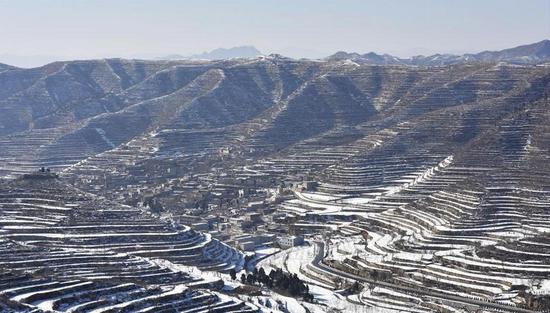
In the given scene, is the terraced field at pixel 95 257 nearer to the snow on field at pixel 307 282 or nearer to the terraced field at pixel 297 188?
the terraced field at pixel 297 188

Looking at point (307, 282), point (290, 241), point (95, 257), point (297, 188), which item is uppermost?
point (95, 257)

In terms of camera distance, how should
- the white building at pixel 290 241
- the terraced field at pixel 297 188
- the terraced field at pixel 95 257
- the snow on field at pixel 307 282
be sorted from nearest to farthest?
the terraced field at pixel 95 257 → the snow on field at pixel 307 282 → the terraced field at pixel 297 188 → the white building at pixel 290 241

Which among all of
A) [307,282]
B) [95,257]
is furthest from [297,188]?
[95,257]

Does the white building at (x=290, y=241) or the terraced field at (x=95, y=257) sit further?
the white building at (x=290, y=241)

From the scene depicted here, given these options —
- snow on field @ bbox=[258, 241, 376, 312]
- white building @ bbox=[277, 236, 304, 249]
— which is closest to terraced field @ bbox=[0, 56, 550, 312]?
snow on field @ bbox=[258, 241, 376, 312]

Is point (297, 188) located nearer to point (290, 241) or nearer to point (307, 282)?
point (290, 241)

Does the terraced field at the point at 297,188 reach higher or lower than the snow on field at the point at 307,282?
higher

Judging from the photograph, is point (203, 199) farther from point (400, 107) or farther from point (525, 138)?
point (400, 107)

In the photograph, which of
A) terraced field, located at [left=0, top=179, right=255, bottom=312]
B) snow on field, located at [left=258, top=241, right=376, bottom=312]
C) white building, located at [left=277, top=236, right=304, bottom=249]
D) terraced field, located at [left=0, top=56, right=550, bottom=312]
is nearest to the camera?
terraced field, located at [left=0, top=179, right=255, bottom=312]

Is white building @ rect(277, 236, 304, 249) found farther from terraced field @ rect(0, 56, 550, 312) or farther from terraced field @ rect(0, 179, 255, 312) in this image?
terraced field @ rect(0, 179, 255, 312)

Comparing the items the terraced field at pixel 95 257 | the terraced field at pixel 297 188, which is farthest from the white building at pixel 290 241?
the terraced field at pixel 95 257

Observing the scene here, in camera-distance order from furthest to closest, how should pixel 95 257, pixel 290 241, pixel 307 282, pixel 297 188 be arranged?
pixel 297 188 → pixel 290 241 → pixel 307 282 → pixel 95 257
